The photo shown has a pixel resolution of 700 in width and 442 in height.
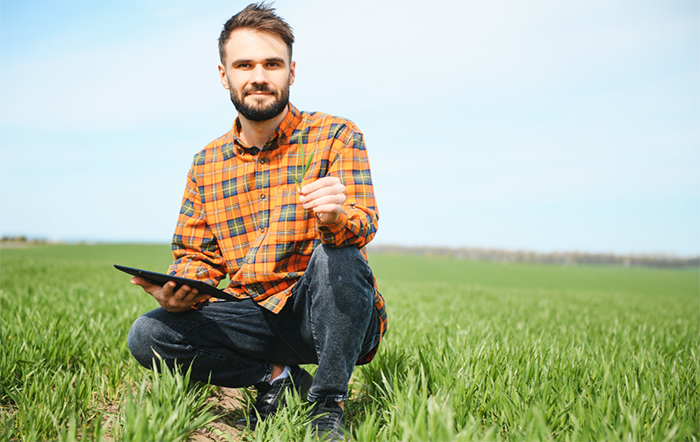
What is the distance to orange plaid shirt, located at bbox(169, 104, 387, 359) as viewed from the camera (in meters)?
2.38

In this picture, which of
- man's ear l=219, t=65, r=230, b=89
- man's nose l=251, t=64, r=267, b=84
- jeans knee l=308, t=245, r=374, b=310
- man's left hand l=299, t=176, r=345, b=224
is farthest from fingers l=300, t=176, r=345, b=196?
man's ear l=219, t=65, r=230, b=89

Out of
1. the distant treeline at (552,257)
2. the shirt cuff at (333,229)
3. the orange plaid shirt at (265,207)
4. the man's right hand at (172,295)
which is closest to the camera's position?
the shirt cuff at (333,229)

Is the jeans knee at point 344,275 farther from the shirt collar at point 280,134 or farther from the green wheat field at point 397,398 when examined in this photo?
the shirt collar at point 280,134

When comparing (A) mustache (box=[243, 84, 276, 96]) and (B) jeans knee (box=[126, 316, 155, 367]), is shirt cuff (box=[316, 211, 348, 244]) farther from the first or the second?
(B) jeans knee (box=[126, 316, 155, 367])

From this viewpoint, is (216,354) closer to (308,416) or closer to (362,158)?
(308,416)

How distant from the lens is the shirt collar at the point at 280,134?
260 centimetres

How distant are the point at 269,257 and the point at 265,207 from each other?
36 cm

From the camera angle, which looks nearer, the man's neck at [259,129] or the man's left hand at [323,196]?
the man's left hand at [323,196]

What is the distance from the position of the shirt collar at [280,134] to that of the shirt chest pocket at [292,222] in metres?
0.37

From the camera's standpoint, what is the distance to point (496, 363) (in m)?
2.49

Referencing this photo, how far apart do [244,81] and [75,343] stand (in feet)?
7.70

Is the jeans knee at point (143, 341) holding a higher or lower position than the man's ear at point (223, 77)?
lower

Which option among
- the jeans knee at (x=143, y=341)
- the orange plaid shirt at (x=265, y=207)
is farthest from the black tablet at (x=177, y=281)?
the jeans knee at (x=143, y=341)

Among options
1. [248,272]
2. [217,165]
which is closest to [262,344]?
[248,272]
